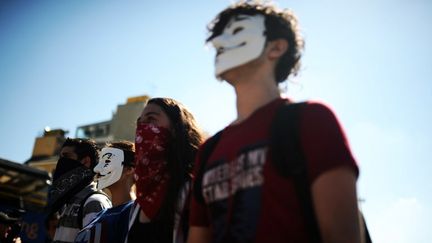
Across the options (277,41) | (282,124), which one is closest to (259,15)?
(277,41)

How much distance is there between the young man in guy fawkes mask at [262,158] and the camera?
1438 millimetres

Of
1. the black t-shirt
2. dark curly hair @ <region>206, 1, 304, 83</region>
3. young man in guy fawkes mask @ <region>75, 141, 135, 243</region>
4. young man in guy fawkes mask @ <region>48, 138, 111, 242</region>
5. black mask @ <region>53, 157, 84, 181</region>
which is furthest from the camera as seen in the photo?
black mask @ <region>53, 157, 84, 181</region>

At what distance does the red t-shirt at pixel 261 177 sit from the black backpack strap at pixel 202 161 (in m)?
0.11

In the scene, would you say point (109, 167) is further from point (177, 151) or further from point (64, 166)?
point (177, 151)

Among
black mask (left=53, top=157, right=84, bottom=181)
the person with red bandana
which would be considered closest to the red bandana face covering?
the person with red bandana

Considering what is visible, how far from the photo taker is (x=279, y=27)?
2.05 m

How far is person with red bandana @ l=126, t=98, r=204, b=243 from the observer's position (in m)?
2.70

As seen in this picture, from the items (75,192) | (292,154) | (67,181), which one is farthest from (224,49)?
(67,181)

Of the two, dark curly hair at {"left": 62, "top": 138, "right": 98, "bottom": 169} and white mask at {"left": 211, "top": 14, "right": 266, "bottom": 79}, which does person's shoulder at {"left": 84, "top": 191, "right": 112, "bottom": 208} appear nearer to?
dark curly hair at {"left": 62, "top": 138, "right": 98, "bottom": 169}

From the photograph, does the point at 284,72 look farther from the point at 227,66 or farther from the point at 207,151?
the point at 207,151

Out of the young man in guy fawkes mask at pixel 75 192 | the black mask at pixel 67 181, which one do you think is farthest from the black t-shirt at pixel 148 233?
the black mask at pixel 67 181

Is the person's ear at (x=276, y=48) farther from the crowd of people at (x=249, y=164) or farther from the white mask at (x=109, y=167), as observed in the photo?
the white mask at (x=109, y=167)

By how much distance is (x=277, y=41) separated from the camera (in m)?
2.03

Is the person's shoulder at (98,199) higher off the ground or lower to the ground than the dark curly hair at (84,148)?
lower
